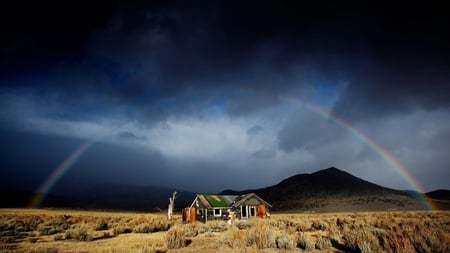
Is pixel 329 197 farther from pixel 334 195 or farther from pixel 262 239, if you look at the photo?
pixel 262 239

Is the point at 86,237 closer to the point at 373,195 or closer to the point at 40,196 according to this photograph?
the point at 373,195

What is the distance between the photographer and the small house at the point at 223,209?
33062 mm

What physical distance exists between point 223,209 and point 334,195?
260 ft

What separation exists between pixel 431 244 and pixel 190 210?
27.9 meters

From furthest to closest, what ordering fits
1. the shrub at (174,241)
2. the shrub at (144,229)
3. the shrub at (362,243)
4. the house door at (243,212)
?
the house door at (243,212) < the shrub at (144,229) < the shrub at (174,241) < the shrub at (362,243)

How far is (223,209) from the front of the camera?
33844 mm

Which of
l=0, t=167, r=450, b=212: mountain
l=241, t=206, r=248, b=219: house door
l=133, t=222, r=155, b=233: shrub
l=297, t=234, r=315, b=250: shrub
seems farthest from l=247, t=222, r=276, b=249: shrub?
l=0, t=167, r=450, b=212: mountain

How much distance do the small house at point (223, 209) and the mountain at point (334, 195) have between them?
48686mm

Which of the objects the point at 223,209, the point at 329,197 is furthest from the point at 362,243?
the point at 329,197

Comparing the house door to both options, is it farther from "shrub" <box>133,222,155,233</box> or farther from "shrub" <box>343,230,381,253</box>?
"shrub" <box>343,230,381,253</box>

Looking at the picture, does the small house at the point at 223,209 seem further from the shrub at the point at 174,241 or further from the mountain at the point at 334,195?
the mountain at the point at 334,195

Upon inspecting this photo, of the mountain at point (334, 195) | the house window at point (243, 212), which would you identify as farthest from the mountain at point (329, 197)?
the house window at point (243, 212)

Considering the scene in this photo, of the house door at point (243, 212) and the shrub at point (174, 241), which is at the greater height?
the house door at point (243, 212)

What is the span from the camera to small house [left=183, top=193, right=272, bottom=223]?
33062 millimetres
